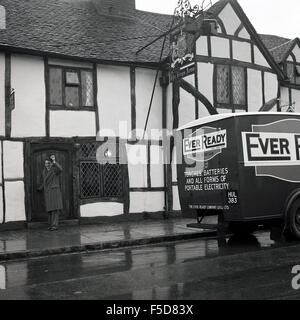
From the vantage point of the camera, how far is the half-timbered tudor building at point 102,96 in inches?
514

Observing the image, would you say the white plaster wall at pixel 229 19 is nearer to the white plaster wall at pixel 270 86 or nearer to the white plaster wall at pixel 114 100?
the white plaster wall at pixel 270 86

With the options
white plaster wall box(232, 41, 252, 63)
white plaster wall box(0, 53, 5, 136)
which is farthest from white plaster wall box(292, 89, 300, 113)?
white plaster wall box(0, 53, 5, 136)

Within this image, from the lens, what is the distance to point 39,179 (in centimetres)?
1335

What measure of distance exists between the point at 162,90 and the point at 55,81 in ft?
12.1

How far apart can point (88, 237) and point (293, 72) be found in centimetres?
1310

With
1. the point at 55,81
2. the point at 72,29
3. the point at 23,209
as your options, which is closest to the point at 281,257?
the point at 23,209

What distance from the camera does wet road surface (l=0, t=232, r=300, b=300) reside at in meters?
5.90

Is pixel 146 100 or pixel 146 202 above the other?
pixel 146 100

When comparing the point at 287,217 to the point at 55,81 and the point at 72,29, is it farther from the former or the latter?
the point at 72,29

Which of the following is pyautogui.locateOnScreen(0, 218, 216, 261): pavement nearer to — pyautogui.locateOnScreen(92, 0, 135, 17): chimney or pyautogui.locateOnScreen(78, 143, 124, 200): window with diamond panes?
pyautogui.locateOnScreen(78, 143, 124, 200): window with diamond panes

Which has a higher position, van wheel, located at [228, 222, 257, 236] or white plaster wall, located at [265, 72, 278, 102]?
white plaster wall, located at [265, 72, 278, 102]

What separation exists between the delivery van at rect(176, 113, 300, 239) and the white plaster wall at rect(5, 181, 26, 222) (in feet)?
17.9

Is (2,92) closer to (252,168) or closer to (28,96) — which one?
(28,96)

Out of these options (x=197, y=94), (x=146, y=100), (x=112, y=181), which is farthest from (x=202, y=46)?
(x=112, y=181)
